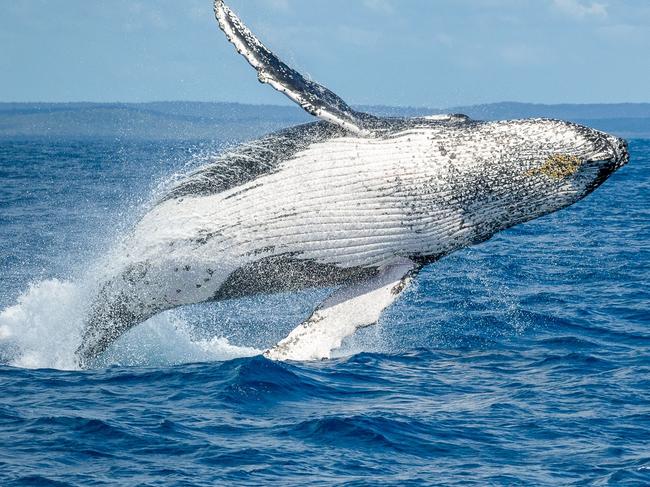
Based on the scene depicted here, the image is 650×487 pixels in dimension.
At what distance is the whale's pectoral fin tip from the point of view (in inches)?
475

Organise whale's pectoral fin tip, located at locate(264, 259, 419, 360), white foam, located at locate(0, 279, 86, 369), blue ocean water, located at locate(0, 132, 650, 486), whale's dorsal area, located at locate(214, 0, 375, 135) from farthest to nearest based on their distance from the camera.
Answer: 1. white foam, located at locate(0, 279, 86, 369)
2. whale's pectoral fin tip, located at locate(264, 259, 419, 360)
3. whale's dorsal area, located at locate(214, 0, 375, 135)
4. blue ocean water, located at locate(0, 132, 650, 486)

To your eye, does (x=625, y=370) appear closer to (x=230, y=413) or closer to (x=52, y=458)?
(x=230, y=413)

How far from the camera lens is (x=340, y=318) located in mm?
12094

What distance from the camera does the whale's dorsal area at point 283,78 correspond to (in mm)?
11297

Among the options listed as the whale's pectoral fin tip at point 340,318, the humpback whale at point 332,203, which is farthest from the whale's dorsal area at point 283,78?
the whale's pectoral fin tip at point 340,318

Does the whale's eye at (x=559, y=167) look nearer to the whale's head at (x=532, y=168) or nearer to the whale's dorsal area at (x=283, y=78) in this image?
the whale's head at (x=532, y=168)

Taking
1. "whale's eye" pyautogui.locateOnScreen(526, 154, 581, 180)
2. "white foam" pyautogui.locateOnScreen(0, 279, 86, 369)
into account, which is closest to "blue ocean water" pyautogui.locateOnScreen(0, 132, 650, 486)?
"white foam" pyautogui.locateOnScreen(0, 279, 86, 369)

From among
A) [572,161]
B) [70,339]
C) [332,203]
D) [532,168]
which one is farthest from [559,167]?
[70,339]

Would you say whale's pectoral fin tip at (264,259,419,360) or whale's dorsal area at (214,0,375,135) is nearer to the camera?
whale's dorsal area at (214,0,375,135)

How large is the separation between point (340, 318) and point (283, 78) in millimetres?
2781

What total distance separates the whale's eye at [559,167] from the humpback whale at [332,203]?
1cm

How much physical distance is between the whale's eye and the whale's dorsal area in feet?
6.25

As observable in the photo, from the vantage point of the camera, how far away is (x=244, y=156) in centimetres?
1184

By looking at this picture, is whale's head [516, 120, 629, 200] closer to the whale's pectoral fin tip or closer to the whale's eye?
the whale's eye
